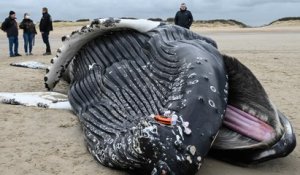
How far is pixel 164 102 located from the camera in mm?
4172

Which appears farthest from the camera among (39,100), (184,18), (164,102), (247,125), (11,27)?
(11,27)

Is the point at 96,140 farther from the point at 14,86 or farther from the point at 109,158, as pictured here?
the point at 14,86

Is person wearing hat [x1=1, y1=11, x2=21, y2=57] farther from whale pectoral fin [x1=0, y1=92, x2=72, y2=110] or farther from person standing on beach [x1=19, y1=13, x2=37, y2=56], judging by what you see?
whale pectoral fin [x1=0, y1=92, x2=72, y2=110]

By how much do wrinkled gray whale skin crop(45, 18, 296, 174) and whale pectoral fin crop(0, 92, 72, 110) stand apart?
0.78 feet

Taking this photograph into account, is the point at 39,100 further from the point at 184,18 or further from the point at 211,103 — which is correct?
the point at 184,18

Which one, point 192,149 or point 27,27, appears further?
point 27,27

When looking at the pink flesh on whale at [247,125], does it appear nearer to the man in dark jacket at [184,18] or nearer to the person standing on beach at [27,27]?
the man in dark jacket at [184,18]

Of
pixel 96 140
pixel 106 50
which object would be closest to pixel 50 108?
pixel 106 50

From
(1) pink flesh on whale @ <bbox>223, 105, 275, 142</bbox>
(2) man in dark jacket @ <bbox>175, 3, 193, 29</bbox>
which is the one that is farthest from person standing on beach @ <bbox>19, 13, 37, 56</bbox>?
(1) pink flesh on whale @ <bbox>223, 105, 275, 142</bbox>

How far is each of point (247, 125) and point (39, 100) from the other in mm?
3011

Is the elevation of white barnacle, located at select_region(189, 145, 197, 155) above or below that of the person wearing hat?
above

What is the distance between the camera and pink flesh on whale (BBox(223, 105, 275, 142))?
430cm

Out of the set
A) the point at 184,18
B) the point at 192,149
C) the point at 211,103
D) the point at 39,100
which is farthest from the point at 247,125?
the point at 184,18

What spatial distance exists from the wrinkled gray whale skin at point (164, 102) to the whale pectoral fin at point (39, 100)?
24cm
